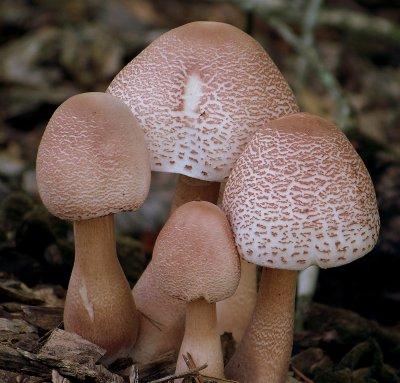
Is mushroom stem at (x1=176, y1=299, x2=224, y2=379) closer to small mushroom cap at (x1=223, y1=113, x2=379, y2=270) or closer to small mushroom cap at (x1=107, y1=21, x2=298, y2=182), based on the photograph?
small mushroom cap at (x1=223, y1=113, x2=379, y2=270)

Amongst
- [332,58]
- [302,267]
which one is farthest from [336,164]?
[332,58]

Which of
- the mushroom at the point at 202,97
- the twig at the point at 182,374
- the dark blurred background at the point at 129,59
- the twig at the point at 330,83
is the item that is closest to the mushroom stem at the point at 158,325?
the twig at the point at 182,374

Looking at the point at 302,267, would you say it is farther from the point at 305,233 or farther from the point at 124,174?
the point at 124,174

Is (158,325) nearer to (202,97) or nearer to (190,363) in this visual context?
(190,363)

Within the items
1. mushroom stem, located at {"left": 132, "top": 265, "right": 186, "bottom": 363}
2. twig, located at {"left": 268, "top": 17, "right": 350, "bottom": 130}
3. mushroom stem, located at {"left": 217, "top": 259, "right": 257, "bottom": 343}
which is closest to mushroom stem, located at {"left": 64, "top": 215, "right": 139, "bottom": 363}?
mushroom stem, located at {"left": 132, "top": 265, "right": 186, "bottom": 363}

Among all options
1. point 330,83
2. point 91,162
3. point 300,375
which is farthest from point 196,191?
point 330,83

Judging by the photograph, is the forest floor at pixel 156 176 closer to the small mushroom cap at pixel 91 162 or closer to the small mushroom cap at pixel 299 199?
the small mushroom cap at pixel 91 162

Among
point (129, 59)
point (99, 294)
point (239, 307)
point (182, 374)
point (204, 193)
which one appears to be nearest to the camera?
point (182, 374)
